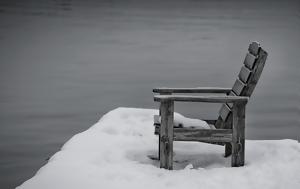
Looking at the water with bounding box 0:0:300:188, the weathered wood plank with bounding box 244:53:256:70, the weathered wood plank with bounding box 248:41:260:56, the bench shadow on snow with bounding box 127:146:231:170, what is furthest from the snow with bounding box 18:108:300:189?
the water with bounding box 0:0:300:188

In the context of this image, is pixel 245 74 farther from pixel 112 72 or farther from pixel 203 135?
pixel 112 72

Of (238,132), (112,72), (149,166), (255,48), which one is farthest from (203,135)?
(112,72)

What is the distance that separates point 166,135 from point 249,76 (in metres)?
1.15

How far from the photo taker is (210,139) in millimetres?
6172

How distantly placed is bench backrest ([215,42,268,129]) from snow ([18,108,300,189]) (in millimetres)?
541

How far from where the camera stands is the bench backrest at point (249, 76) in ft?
20.1

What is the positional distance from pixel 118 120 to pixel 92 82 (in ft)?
39.5

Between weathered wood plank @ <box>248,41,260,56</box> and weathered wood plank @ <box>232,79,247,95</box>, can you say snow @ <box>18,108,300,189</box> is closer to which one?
weathered wood plank @ <box>232,79,247,95</box>

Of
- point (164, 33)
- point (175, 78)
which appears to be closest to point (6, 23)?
point (164, 33)

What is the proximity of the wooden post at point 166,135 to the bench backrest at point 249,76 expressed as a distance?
2.59 ft

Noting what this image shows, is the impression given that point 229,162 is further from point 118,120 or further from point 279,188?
point 118,120

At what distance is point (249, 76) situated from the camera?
6.21m

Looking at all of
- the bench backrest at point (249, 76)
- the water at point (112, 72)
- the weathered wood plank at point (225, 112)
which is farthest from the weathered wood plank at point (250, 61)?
the water at point (112, 72)

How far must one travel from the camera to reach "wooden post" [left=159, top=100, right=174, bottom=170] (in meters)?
6.07
